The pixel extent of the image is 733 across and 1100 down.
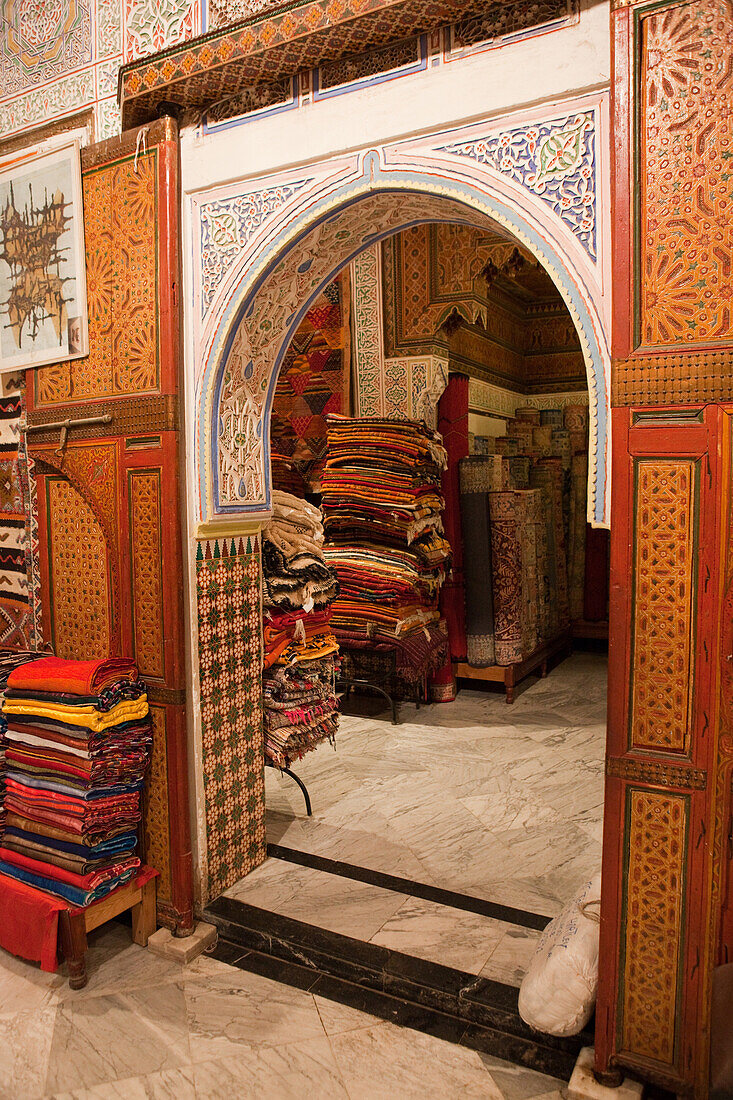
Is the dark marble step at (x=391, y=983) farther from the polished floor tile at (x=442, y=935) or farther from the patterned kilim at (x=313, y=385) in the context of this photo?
the patterned kilim at (x=313, y=385)

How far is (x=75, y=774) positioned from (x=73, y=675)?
1.15ft

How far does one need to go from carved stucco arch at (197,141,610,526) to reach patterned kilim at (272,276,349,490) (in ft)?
8.73

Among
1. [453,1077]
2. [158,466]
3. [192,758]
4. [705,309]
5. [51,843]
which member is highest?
[705,309]

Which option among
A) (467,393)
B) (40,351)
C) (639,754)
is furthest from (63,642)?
(467,393)

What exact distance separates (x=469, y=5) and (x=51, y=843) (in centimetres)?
304

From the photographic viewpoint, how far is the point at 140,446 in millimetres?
2908

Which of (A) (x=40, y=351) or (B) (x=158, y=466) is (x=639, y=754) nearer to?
(B) (x=158, y=466)

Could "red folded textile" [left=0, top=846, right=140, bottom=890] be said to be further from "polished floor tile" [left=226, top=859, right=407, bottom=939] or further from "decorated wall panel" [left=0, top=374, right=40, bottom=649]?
"decorated wall panel" [left=0, top=374, right=40, bottom=649]

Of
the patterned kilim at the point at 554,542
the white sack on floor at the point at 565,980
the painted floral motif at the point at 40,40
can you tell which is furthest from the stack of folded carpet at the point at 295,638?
the patterned kilim at the point at 554,542

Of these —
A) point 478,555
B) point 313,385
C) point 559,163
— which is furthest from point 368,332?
point 559,163

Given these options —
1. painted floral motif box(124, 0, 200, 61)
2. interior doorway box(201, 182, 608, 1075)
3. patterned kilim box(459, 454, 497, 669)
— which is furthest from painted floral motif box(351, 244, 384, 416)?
painted floral motif box(124, 0, 200, 61)

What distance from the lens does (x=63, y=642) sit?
3.26 meters

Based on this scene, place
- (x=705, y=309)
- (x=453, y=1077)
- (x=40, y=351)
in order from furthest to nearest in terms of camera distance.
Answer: (x=40, y=351)
(x=453, y=1077)
(x=705, y=309)

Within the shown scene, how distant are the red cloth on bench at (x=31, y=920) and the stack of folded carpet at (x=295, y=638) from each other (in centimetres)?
91
